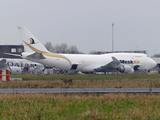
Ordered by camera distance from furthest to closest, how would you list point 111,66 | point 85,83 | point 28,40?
point 111,66, point 28,40, point 85,83

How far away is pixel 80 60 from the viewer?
54.7 metres

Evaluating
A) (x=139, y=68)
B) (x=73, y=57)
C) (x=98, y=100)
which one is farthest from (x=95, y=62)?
(x=98, y=100)

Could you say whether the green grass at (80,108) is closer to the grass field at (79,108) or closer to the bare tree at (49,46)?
the grass field at (79,108)

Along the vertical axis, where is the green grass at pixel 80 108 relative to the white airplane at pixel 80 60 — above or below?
below

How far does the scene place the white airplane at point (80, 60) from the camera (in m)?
51.0

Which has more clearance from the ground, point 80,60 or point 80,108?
point 80,60

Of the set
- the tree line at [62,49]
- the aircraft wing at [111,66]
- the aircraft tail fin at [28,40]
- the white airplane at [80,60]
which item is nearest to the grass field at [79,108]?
the white airplane at [80,60]

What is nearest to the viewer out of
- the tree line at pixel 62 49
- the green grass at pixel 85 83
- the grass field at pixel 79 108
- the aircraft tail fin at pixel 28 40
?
the grass field at pixel 79 108

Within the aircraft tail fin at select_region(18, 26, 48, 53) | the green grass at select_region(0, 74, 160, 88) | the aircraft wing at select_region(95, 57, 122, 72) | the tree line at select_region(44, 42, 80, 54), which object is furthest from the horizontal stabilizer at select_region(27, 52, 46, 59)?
the tree line at select_region(44, 42, 80, 54)

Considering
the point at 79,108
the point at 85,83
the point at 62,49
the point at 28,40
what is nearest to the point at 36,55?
the point at 28,40

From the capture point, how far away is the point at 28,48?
51.2 meters

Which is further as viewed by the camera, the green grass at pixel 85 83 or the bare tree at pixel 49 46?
the bare tree at pixel 49 46

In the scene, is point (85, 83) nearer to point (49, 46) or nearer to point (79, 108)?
point (79, 108)

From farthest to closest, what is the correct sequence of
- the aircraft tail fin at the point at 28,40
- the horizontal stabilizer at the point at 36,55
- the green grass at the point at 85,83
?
the aircraft tail fin at the point at 28,40, the horizontal stabilizer at the point at 36,55, the green grass at the point at 85,83
